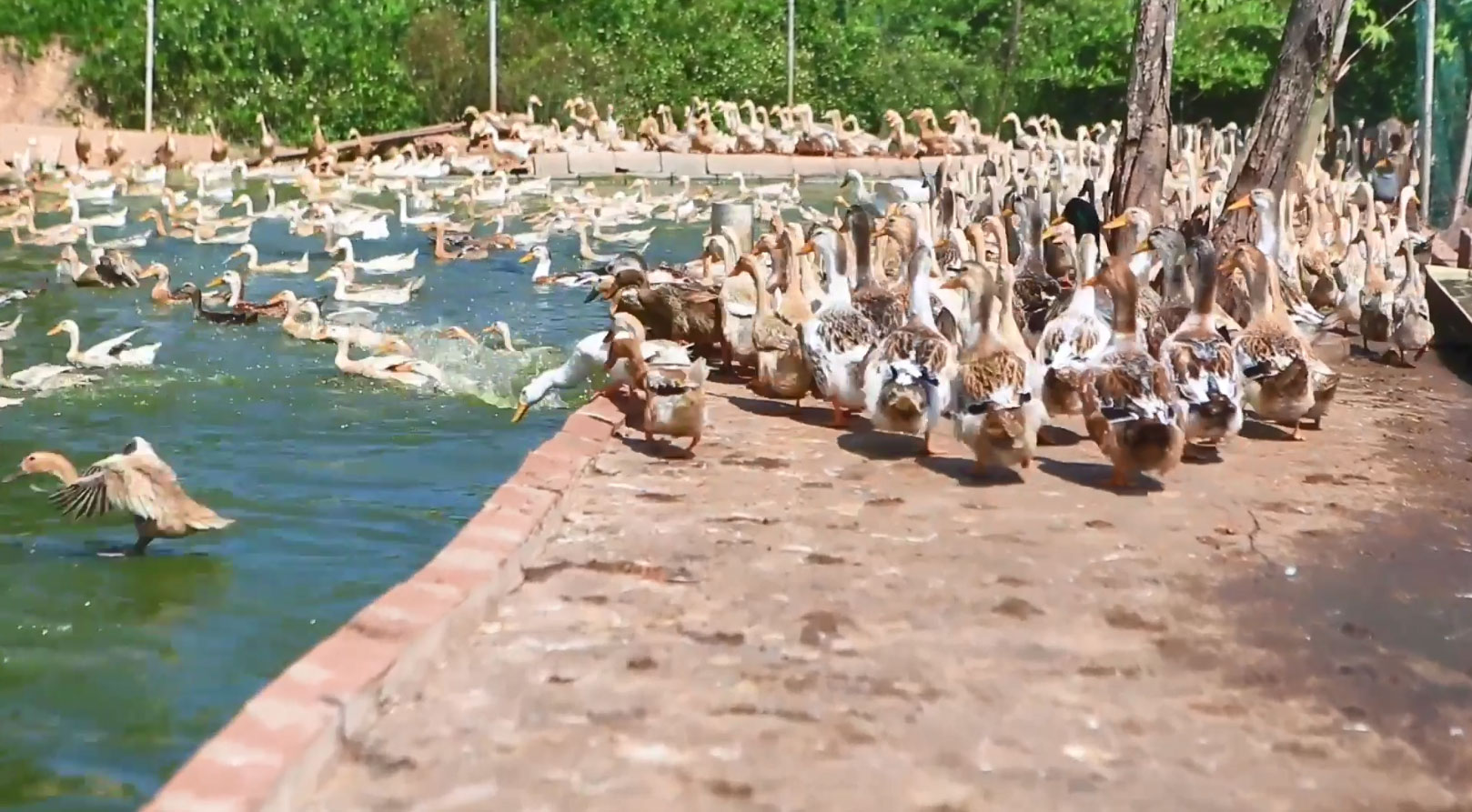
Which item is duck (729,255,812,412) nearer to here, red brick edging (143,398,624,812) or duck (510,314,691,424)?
duck (510,314,691,424)

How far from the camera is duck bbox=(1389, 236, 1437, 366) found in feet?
34.6

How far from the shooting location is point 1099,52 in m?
36.0

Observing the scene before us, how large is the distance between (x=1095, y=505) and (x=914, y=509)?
76 centimetres

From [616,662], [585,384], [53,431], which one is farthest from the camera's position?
[585,384]

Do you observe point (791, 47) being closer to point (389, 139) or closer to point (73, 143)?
point (389, 139)

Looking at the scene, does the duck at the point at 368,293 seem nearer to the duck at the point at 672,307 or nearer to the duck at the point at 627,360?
the duck at the point at 672,307

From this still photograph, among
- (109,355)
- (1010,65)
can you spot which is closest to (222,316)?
(109,355)

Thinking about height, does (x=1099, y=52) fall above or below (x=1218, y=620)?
above

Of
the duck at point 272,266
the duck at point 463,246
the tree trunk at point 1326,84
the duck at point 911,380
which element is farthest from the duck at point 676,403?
the duck at point 463,246

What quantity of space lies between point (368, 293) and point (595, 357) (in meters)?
7.80

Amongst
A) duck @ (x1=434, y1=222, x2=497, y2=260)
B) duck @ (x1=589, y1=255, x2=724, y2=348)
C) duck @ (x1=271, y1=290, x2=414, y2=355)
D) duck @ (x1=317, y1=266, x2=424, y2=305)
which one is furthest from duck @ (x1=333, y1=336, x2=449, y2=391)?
duck @ (x1=434, y1=222, x2=497, y2=260)

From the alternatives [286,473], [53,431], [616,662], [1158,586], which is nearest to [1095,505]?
[1158,586]

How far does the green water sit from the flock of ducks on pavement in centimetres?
27

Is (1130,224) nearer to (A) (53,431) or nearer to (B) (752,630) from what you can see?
(B) (752,630)
